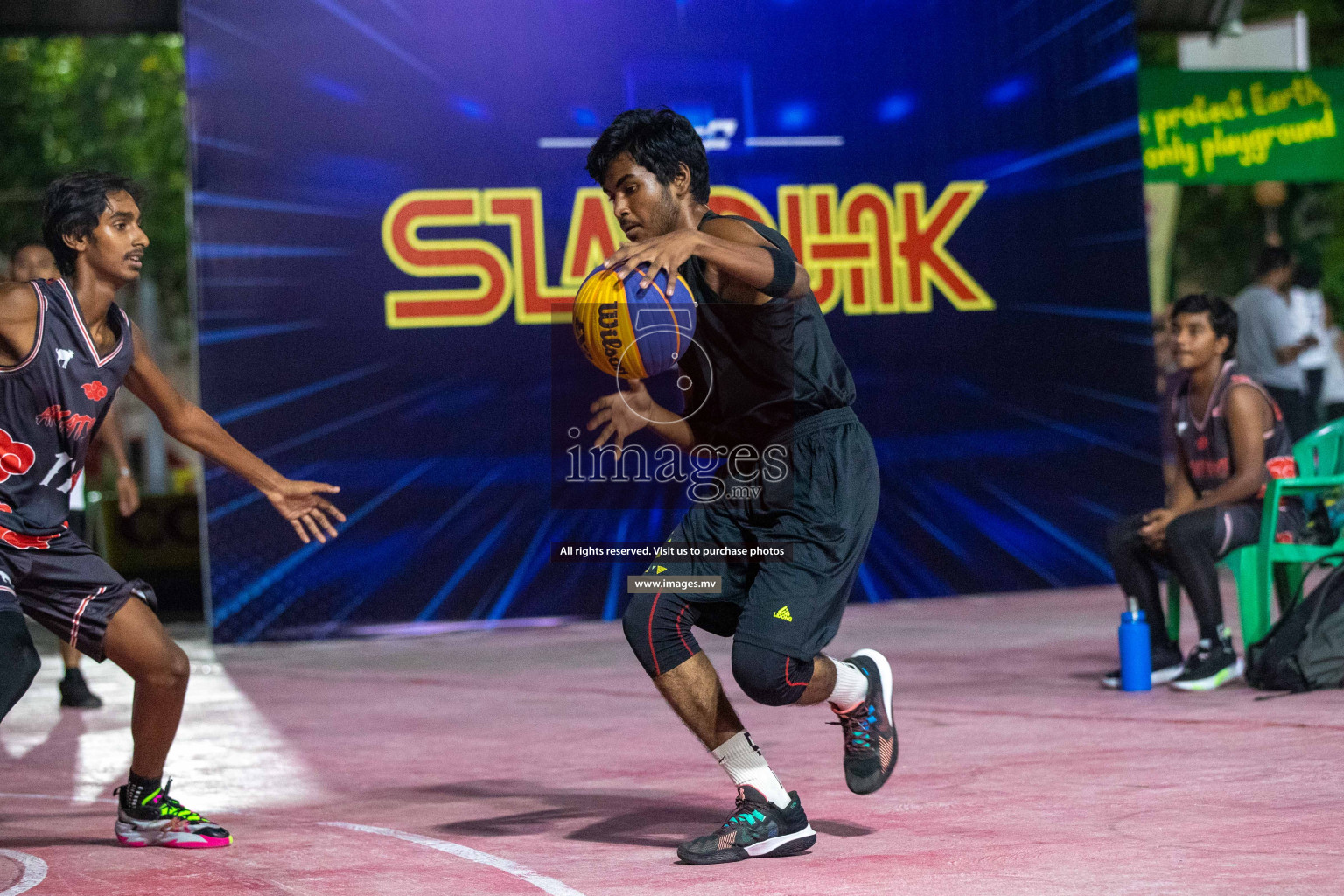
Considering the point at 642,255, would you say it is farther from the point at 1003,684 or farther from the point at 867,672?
the point at 1003,684

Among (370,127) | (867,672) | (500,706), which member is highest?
(370,127)

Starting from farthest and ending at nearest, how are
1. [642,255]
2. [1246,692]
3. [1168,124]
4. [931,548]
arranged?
1. [1168,124]
2. [931,548]
3. [1246,692]
4. [642,255]

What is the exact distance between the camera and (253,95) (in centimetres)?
1005

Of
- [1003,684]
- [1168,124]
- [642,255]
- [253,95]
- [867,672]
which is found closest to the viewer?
[642,255]

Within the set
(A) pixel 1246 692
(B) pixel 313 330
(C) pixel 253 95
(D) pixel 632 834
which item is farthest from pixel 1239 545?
(C) pixel 253 95

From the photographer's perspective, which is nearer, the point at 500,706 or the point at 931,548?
the point at 500,706

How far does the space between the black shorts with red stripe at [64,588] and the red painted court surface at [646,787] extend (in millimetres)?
665

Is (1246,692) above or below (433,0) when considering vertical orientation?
below

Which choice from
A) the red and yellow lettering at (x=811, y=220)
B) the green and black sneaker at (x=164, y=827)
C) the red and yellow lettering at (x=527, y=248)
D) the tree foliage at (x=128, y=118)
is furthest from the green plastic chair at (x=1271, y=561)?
the tree foliage at (x=128, y=118)

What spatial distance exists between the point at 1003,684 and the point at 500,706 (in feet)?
7.60

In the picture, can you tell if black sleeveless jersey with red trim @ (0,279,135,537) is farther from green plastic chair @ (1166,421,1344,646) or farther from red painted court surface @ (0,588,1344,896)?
green plastic chair @ (1166,421,1344,646)

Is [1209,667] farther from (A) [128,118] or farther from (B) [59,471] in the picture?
(A) [128,118]

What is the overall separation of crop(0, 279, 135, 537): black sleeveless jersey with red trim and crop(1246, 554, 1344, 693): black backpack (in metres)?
4.67

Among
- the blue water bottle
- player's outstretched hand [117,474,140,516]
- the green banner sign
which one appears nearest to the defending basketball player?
player's outstretched hand [117,474,140,516]
